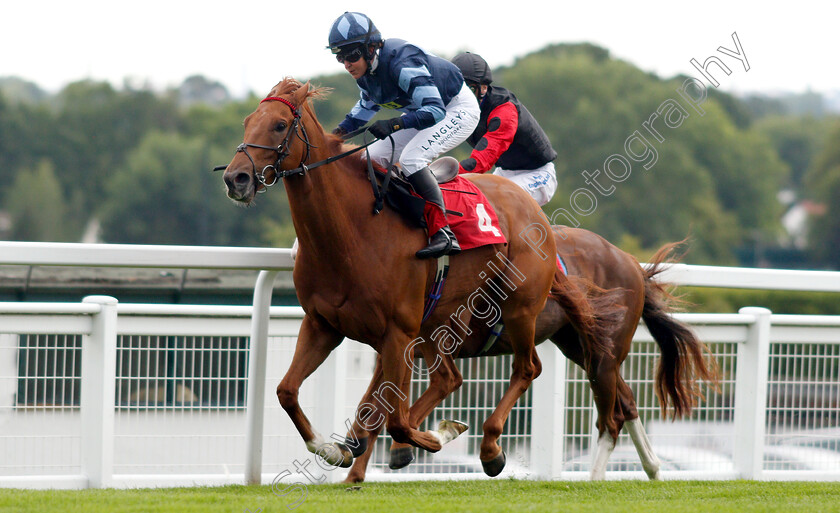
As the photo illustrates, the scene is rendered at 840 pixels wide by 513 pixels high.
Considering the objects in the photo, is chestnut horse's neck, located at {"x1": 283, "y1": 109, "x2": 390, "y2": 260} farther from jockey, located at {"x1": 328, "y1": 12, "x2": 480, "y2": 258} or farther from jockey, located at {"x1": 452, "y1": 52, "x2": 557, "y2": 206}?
jockey, located at {"x1": 452, "y1": 52, "x2": 557, "y2": 206}

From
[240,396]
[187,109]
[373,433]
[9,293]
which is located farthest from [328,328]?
[187,109]

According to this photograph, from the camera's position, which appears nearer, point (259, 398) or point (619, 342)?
point (259, 398)

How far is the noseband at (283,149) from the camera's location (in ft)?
12.9

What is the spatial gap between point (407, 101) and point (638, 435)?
95.0 inches

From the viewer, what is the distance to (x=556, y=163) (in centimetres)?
5106

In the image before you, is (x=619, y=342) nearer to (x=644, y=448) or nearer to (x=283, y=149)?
(x=644, y=448)

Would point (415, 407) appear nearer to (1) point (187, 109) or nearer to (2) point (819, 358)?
(2) point (819, 358)

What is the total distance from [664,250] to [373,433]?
2220mm

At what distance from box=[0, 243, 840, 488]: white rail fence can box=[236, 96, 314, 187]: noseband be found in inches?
21.3

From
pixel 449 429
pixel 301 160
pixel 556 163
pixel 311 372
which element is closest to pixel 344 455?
pixel 311 372

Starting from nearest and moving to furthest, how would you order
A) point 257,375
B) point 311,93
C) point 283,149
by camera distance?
point 283,149 → point 311,93 → point 257,375

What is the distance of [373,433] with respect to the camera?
187 inches

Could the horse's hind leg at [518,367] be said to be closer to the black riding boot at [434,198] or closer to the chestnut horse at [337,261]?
the chestnut horse at [337,261]

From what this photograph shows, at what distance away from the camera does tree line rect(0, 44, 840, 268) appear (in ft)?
168
